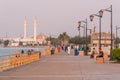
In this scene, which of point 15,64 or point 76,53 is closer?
point 15,64

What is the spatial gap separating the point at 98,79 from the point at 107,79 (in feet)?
1.44

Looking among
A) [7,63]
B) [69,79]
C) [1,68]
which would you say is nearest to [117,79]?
[69,79]

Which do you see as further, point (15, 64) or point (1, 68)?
point (15, 64)

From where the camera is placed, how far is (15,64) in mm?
35781

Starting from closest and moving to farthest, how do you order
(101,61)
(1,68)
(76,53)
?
(1,68) → (101,61) → (76,53)

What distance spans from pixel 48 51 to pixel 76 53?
33.3 ft

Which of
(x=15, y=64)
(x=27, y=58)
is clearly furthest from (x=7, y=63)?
(x=27, y=58)

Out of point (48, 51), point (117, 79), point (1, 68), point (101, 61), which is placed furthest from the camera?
point (48, 51)

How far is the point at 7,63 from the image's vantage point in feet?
110

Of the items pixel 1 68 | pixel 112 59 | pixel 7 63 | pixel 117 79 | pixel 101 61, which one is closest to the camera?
pixel 117 79

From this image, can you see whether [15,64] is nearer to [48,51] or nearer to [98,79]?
[98,79]

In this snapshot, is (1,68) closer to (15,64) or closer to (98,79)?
(15,64)

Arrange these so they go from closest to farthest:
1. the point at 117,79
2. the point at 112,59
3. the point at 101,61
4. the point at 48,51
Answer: the point at 117,79
the point at 101,61
the point at 112,59
the point at 48,51

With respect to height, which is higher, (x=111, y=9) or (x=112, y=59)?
(x=111, y=9)
